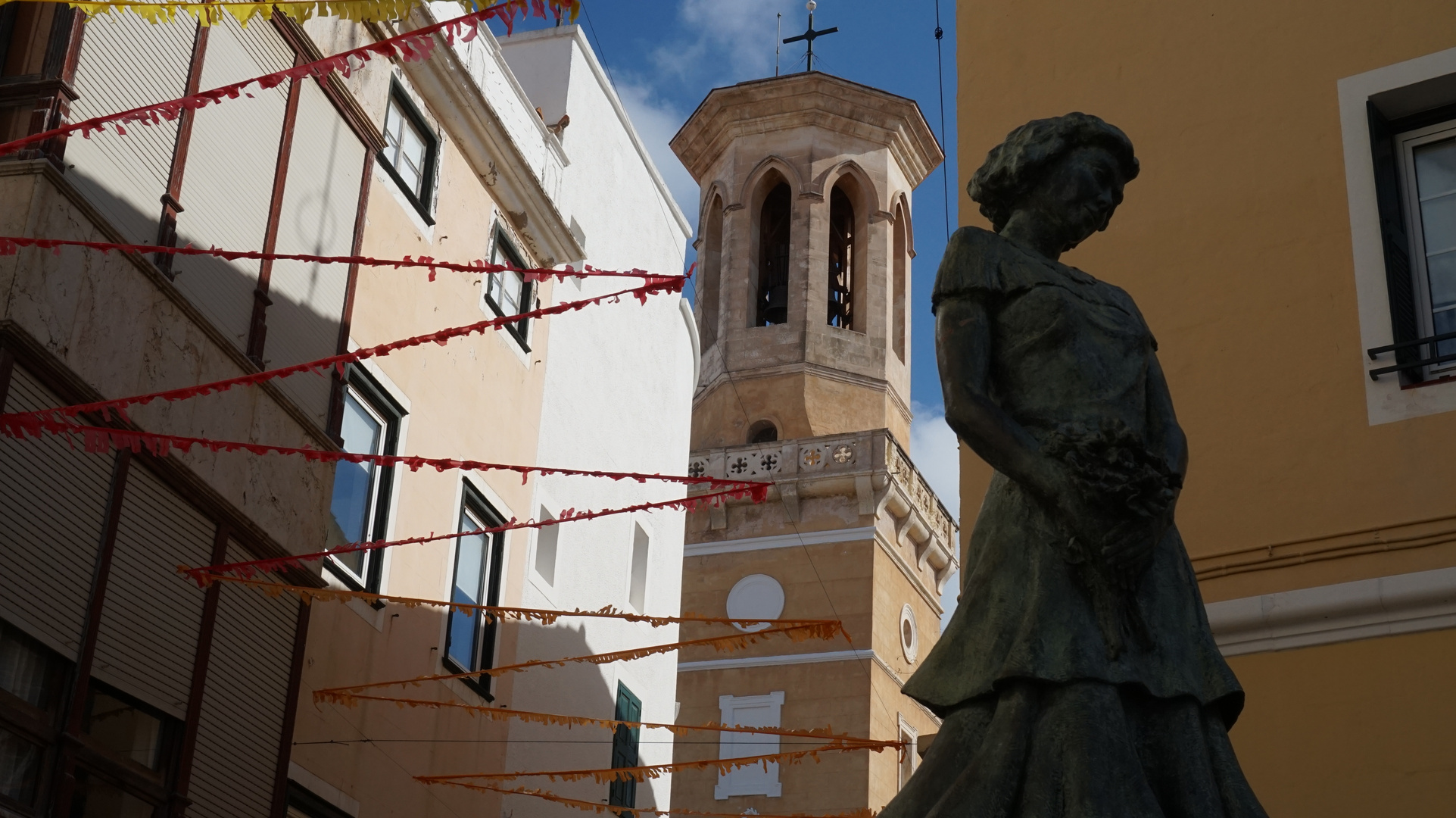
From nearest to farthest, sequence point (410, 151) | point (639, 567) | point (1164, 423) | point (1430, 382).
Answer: point (1164, 423) < point (1430, 382) < point (410, 151) < point (639, 567)

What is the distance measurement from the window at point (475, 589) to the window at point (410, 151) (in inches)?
108

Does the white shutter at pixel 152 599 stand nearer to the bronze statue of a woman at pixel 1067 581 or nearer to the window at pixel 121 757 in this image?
the window at pixel 121 757

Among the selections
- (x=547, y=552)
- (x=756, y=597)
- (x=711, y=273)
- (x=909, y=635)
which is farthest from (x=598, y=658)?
(x=711, y=273)

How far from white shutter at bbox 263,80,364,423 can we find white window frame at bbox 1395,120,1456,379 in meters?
7.44

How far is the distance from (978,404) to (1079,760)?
960mm

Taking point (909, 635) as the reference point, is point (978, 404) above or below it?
below

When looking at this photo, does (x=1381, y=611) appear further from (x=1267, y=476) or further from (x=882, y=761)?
(x=882, y=761)

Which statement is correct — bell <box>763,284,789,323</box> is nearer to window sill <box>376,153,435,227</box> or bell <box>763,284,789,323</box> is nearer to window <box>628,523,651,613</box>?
window <box>628,523,651,613</box>

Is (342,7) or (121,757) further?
(121,757)

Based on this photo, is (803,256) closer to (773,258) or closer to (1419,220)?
(773,258)

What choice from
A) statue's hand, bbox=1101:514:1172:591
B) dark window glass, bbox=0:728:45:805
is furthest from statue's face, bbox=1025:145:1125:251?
dark window glass, bbox=0:728:45:805

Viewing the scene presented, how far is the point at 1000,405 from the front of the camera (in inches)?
207

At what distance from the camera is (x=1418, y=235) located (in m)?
10.5

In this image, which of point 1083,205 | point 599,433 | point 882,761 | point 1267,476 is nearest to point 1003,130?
point 1267,476
